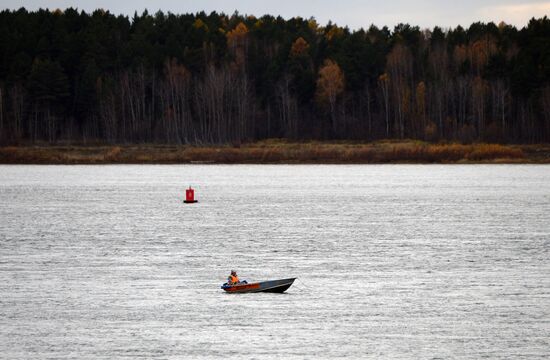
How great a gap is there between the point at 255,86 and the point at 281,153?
966 inches

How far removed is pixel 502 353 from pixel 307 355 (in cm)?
435

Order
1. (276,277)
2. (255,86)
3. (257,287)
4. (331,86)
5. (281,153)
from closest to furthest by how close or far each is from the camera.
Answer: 1. (257,287)
2. (276,277)
3. (281,153)
4. (331,86)
5. (255,86)

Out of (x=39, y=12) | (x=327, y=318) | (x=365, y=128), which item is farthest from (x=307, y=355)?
(x=39, y=12)

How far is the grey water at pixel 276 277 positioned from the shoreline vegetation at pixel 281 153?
47012mm

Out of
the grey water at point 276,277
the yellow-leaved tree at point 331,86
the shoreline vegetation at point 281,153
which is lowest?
the grey water at point 276,277

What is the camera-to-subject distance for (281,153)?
121 m

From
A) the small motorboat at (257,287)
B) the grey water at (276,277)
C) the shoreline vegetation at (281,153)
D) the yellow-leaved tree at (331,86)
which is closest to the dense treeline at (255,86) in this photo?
the yellow-leaved tree at (331,86)

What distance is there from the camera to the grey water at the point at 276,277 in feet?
75.0

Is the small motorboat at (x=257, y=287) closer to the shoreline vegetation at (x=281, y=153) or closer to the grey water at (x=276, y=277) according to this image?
the grey water at (x=276, y=277)

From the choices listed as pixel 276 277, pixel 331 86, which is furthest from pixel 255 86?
pixel 276 277

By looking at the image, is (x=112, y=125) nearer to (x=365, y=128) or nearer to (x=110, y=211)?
(x=365, y=128)

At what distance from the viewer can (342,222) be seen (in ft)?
169

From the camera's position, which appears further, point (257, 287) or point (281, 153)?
point (281, 153)

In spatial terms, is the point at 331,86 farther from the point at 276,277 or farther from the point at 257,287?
the point at 257,287
